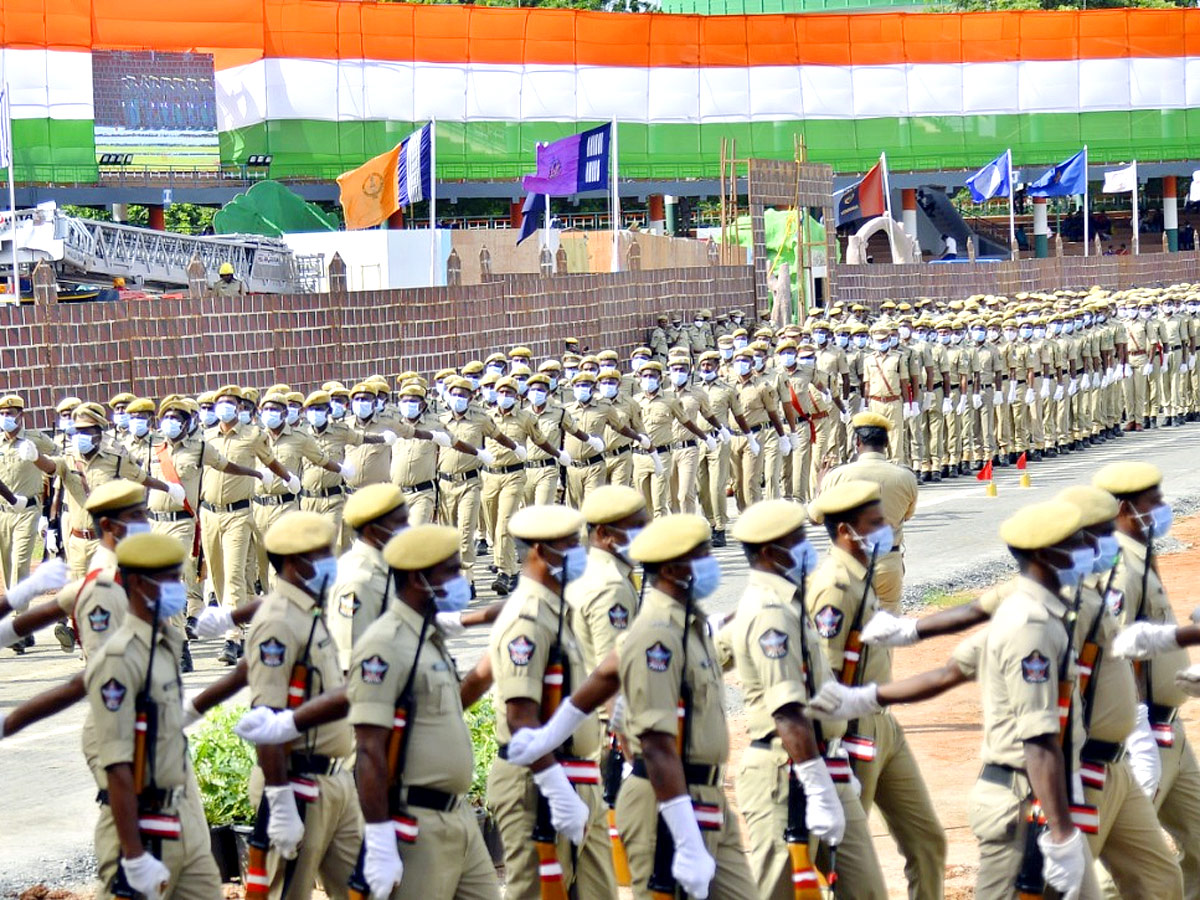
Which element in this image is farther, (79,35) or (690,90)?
(690,90)

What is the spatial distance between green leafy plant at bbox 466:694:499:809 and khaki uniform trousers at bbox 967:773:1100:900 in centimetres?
311

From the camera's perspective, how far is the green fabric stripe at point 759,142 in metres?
51.8

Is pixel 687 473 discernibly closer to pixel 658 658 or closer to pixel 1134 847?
pixel 1134 847

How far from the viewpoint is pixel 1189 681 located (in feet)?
26.0

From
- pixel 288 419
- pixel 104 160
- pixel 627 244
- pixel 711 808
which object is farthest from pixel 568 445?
pixel 104 160

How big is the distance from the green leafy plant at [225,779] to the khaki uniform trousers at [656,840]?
2.86 m

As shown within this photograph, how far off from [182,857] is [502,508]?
1141 centimetres

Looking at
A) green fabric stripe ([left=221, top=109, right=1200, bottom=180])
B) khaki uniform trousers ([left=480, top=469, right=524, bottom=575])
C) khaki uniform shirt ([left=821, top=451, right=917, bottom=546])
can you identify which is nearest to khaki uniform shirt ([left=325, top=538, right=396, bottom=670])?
khaki uniform shirt ([left=821, top=451, right=917, bottom=546])

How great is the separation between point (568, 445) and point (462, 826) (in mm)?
12394

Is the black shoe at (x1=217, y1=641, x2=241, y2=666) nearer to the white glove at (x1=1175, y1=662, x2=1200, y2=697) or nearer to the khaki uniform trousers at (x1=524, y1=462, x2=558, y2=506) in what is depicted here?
the khaki uniform trousers at (x1=524, y1=462, x2=558, y2=506)

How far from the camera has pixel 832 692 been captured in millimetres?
7117

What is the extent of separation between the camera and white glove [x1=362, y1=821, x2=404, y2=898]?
21.4 feet

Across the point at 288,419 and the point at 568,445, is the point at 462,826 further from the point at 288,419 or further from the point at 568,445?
the point at 568,445

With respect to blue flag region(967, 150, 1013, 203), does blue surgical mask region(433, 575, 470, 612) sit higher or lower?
lower
